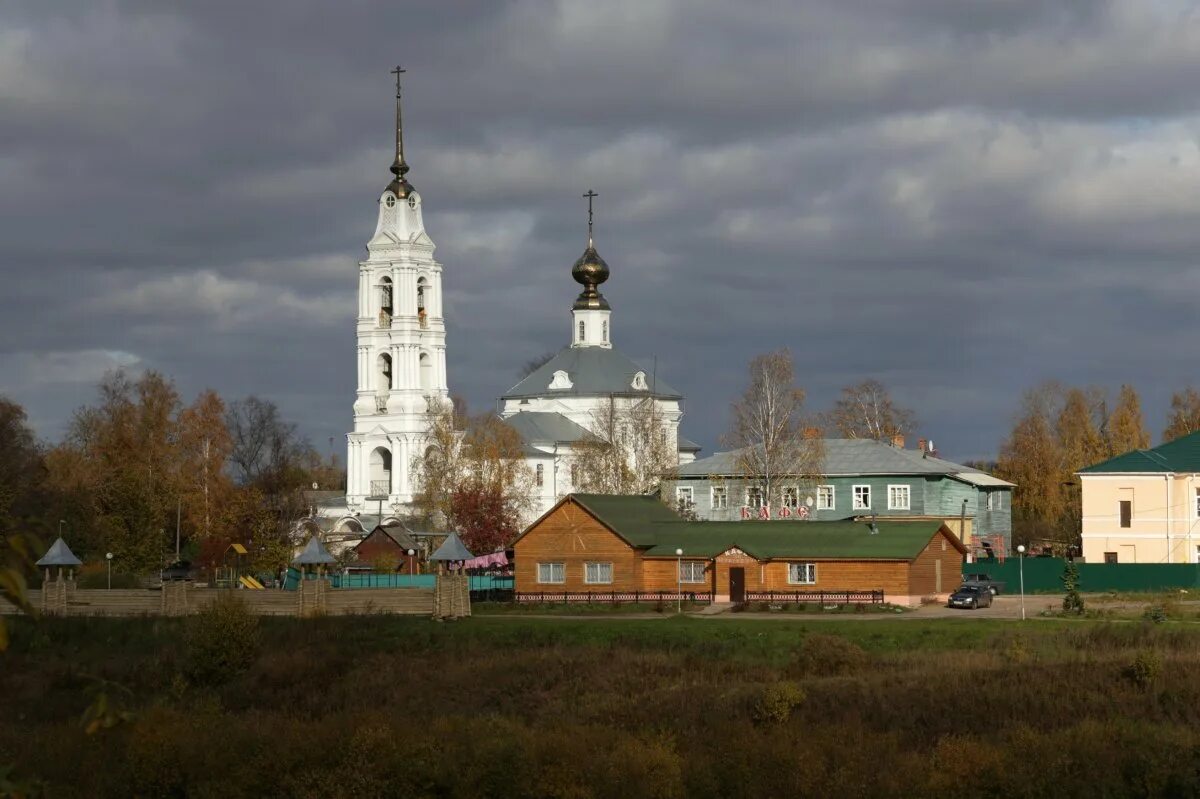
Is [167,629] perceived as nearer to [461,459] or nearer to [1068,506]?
[461,459]

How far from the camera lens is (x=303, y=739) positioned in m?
29.7

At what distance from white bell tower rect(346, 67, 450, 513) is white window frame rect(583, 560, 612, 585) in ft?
125

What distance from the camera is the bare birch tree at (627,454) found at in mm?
79625

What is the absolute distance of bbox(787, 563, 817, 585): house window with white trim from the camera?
5250 centimetres

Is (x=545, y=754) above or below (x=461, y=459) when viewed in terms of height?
below

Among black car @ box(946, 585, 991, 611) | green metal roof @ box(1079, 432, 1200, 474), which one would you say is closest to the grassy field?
black car @ box(946, 585, 991, 611)

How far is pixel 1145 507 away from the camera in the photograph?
64.5m

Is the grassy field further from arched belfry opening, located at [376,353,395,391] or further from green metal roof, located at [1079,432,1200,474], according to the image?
arched belfry opening, located at [376,353,395,391]

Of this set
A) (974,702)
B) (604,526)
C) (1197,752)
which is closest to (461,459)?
(604,526)

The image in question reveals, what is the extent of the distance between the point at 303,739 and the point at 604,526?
25659 mm

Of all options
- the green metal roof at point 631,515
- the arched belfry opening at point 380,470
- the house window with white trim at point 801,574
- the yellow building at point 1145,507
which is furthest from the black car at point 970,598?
the arched belfry opening at point 380,470

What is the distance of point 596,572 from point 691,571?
3233 mm

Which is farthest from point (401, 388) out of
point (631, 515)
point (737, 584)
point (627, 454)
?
point (737, 584)

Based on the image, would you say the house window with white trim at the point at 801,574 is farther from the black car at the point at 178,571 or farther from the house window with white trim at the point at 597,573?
the black car at the point at 178,571
